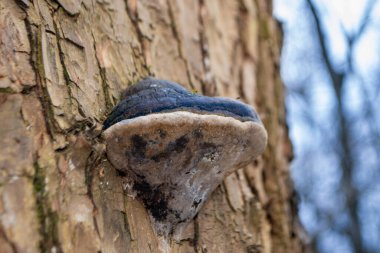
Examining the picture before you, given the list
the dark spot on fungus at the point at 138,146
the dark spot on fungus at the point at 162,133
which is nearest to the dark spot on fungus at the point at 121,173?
the dark spot on fungus at the point at 138,146

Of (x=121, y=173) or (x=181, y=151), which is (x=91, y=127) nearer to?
(x=121, y=173)

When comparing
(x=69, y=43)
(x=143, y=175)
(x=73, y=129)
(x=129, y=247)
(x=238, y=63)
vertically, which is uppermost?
(x=69, y=43)

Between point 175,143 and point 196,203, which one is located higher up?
point 175,143

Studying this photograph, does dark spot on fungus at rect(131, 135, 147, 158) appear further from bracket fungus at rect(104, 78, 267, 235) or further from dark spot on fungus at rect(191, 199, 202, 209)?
dark spot on fungus at rect(191, 199, 202, 209)

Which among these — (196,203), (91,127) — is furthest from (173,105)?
(196,203)

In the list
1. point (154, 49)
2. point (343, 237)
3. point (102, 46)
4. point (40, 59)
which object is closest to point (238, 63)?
point (154, 49)

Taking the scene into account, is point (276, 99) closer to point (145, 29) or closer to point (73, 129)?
point (145, 29)
